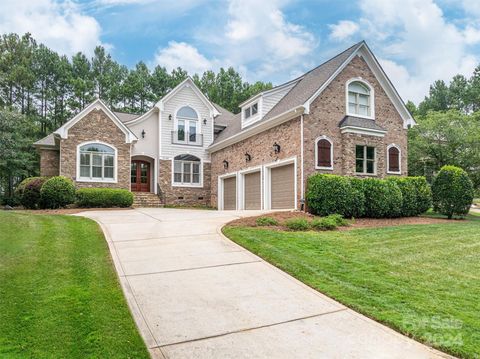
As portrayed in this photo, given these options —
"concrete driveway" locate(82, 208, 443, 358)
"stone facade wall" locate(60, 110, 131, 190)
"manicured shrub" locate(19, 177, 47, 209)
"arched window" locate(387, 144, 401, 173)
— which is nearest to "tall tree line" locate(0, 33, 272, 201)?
"stone facade wall" locate(60, 110, 131, 190)

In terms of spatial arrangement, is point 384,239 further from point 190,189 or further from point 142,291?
point 190,189

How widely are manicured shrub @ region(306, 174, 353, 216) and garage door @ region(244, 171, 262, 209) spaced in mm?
4628

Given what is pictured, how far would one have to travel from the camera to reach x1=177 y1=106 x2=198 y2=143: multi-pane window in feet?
74.3

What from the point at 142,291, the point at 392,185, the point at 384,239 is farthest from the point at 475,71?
the point at 142,291

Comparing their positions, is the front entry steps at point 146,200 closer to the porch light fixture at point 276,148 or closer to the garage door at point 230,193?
the garage door at point 230,193

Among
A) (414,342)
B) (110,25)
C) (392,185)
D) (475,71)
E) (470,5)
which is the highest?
(475,71)

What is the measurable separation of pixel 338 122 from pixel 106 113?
12.7 m

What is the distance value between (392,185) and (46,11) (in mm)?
14421

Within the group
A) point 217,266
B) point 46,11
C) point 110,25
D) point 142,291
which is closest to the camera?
point 142,291

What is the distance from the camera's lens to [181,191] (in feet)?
73.4

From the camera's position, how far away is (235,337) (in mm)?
3645

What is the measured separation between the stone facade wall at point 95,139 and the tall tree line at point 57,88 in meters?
6.22

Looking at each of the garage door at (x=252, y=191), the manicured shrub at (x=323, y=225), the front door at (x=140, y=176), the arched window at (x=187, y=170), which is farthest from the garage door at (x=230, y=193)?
the manicured shrub at (x=323, y=225)

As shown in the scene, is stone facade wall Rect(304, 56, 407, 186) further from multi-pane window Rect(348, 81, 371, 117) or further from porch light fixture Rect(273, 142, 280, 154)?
porch light fixture Rect(273, 142, 280, 154)
